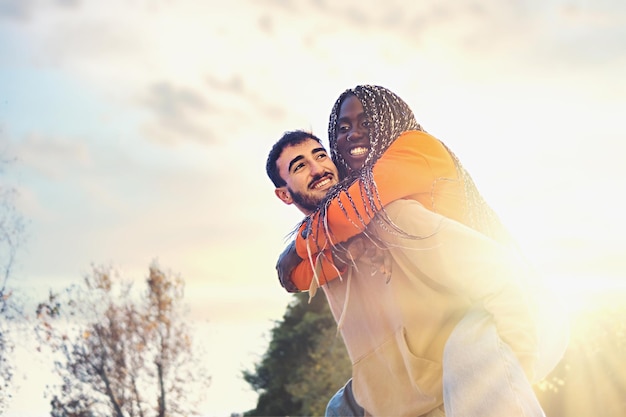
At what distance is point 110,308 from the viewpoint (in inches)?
703

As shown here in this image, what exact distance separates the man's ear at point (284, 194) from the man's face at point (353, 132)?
385 millimetres

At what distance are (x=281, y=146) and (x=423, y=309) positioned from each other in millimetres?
1219

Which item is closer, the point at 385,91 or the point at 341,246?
the point at 341,246

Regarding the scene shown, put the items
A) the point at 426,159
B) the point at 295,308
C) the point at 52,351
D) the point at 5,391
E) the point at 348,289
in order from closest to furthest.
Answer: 1. the point at 426,159
2. the point at 348,289
3. the point at 5,391
4. the point at 295,308
5. the point at 52,351

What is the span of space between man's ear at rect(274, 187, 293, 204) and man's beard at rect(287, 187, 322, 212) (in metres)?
0.06

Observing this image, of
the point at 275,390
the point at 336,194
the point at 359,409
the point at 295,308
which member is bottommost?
the point at 359,409

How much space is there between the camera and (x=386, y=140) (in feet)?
11.4

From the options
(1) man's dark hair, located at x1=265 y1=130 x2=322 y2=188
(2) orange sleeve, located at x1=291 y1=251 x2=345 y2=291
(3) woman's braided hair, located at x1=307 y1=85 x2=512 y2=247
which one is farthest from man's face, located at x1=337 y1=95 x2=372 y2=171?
(2) orange sleeve, located at x1=291 y1=251 x2=345 y2=291

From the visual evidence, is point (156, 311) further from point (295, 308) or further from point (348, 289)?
point (348, 289)

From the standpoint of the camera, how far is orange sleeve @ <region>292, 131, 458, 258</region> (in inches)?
122

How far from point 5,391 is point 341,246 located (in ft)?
41.1

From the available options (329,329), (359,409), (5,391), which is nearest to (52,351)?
(5,391)

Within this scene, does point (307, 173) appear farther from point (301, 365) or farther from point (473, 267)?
point (301, 365)

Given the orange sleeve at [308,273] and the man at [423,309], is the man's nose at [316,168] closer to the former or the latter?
the man at [423,309]
